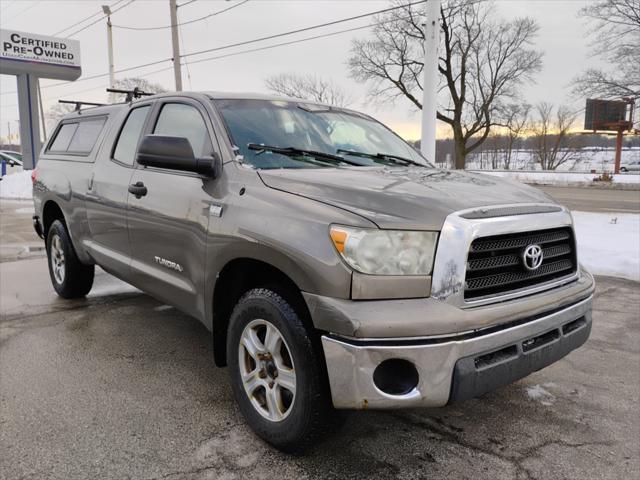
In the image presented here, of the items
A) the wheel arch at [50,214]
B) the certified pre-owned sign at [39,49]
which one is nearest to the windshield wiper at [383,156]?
the wheel arch at [50,214]

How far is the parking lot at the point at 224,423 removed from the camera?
8.28 feet

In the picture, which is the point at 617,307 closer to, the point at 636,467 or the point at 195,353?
the point at 636,467

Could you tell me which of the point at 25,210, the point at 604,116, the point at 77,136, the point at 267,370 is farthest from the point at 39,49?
the point at 604,116

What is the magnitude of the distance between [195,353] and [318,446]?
1665 millimetres

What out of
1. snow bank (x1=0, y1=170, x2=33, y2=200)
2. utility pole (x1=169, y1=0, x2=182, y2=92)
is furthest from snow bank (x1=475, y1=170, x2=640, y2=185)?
snow bank (x1=0, y1=170, x2=33, y2=200)

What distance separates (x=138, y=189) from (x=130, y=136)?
71cm

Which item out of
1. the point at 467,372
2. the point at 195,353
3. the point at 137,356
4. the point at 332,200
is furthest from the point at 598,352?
the point at 137,356

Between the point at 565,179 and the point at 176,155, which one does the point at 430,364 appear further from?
the point at 565,179

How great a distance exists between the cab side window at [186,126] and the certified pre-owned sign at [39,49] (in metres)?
25.7

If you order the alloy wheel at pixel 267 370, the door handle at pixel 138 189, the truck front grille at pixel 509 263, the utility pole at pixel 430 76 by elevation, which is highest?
the utility pole at pixel 430 76

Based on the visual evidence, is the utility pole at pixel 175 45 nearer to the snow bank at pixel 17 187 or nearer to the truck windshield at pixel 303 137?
the snow bank at pixel 17 187

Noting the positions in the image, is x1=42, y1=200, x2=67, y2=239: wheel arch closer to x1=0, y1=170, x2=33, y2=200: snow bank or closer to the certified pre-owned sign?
x1=0, y1=170, x2=33, y2=200: snow bank

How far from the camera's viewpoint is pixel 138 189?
3646mm

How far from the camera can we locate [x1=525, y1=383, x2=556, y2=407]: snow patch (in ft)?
10.6
